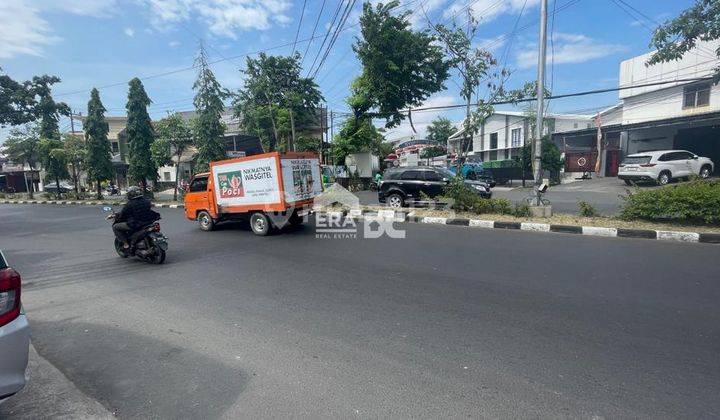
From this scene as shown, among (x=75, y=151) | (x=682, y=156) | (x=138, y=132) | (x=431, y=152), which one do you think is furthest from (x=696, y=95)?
(x=75, y=151)

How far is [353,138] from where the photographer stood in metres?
22.5

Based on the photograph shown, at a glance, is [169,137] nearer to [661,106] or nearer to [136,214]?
[136,214]

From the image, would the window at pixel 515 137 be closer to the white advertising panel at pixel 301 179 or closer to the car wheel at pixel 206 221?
the white advertising panel at pixel 301 179

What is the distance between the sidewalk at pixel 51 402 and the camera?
270 centimetres

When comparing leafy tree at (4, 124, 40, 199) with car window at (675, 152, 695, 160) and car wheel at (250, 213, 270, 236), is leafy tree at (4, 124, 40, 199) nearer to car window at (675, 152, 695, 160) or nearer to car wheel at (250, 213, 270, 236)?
car wheel at (250, 213, 270, 236)

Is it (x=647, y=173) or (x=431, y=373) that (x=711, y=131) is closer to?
(x=647, y=173)

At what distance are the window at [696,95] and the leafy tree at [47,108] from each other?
42018mm

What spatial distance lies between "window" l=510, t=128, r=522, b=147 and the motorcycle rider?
112ft

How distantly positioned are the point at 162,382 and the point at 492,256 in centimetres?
570

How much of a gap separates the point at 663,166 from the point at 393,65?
14.5m

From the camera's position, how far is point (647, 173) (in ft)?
58.9

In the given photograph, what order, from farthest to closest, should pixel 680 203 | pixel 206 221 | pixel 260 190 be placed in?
pixel 206 221 < pixel 260 190 < pixel 680 203

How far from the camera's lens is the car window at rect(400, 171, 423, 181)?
13.8 meters

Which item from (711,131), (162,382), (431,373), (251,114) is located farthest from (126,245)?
(711,131)
